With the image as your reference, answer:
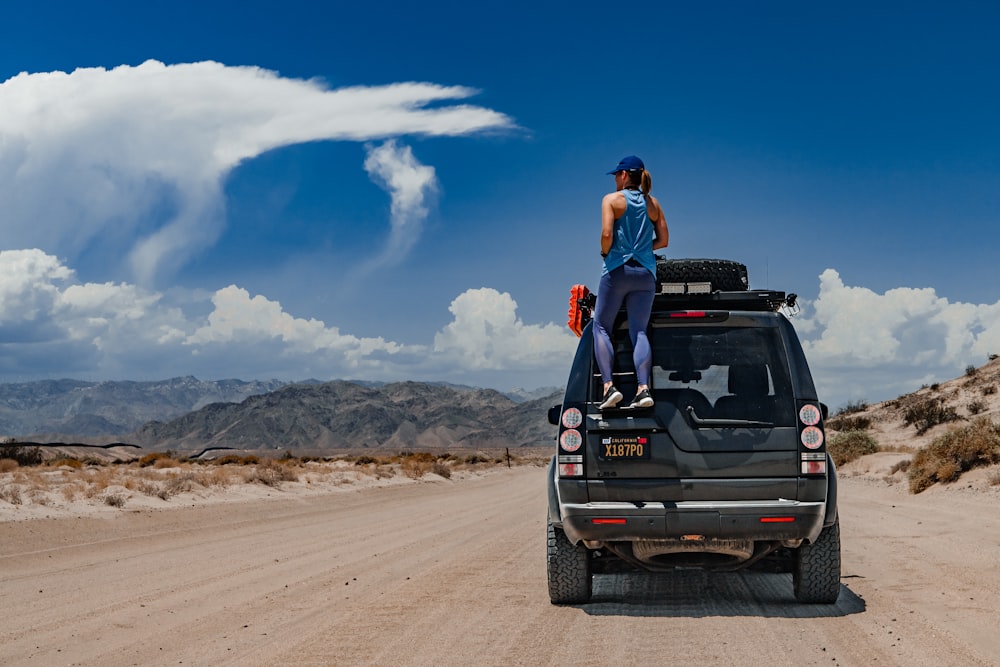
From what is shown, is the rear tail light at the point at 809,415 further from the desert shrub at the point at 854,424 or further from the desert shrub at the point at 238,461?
the desert shrub at the point at 854,424

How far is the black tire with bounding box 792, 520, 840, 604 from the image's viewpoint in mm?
7836

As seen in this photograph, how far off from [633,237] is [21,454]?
165ft

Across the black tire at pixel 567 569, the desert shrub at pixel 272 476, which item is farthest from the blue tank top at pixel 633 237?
the desert shrub at pixel 272 476

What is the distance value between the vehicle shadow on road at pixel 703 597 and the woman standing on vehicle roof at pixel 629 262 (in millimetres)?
1859

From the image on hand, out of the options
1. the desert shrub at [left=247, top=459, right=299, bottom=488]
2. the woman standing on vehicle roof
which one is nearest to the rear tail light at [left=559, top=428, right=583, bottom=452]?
the woman standing on vehicle roof

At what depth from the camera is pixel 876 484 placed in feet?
97.5

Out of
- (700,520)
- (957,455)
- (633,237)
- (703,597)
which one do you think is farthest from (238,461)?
(700,520)

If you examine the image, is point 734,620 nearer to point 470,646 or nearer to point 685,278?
point 470,646

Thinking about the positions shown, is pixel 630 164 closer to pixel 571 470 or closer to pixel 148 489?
pixel 571 470

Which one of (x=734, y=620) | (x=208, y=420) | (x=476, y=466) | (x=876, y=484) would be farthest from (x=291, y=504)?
(x=208, y=420)

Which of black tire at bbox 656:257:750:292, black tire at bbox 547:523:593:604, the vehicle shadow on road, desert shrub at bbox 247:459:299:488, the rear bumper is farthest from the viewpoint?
desert shrub at bbox 247:459:299:488

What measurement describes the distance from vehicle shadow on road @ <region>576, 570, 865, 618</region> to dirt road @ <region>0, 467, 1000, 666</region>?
0.10 ft

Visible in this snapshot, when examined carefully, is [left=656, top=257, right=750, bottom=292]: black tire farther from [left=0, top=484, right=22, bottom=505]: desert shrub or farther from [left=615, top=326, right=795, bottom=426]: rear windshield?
[left=0, top=484, right=22, bottom=505]: desert shrub

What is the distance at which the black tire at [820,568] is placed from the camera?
7836mm
